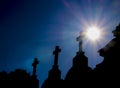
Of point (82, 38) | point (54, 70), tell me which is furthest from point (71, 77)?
point (82, 38)

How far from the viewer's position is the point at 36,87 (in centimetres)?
2770

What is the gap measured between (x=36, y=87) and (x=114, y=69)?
12284 millimetres

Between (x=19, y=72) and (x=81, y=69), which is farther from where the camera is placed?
(x=19, y=72)

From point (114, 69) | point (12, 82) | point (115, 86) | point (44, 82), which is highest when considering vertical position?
point (12, 82)

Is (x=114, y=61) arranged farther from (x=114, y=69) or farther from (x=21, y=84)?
(x=21, y=84)

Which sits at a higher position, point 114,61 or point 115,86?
point 114,61

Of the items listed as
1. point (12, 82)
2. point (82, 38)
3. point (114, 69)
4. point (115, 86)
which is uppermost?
point (82, 38)

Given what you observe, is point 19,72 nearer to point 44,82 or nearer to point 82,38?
point 44,82

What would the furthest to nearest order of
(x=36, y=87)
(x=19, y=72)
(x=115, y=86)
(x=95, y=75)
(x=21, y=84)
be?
(x=19, y=72)
(x=21, y=84)
(x=36, y=87)
(x=95, y=75)
(x=115, y=86)

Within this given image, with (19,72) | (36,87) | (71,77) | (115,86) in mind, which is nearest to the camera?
(115,86)

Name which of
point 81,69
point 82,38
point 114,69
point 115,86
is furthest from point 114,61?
point 82,38

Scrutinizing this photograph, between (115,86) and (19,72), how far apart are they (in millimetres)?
17920

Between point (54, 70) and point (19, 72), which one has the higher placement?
Answer: point (19, 72)

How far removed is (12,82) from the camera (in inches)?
1232
